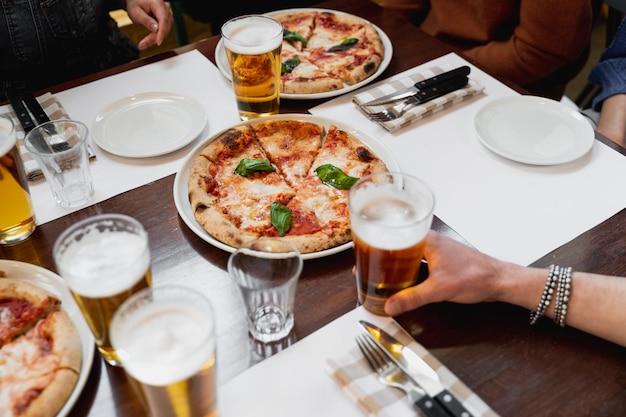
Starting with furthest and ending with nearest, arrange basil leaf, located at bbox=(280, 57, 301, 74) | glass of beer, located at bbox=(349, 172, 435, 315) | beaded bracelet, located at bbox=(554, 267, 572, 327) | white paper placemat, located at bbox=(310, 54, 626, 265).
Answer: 1. basil leaf, located at bbox=(280, 57, 301, 74)
2. white paper placemat, located at bbox=(310, 54, 626, 265)
3. beaded bracelet, located at bbox=(554, 267, 572, 327)
4. glass of beer, located at bbox=(349, 172, 435, 315)

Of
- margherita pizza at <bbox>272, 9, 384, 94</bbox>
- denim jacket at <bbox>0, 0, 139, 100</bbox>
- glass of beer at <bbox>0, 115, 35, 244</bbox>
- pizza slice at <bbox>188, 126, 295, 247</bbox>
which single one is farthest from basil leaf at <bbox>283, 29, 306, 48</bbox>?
glass of beer at <bbox>0, 115, 35, 244</bbox>

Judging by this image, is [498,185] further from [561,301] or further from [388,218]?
[388,218]

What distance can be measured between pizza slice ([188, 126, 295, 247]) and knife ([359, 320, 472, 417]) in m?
0.41

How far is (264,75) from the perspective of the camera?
1.74 meters

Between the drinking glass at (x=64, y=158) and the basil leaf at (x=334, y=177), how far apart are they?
2.07 ft

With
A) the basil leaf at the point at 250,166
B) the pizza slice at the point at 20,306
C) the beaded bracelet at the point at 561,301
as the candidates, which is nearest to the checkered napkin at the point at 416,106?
the basil leaf at the point at 250,166

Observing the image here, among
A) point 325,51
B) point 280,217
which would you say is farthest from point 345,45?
point 280,217

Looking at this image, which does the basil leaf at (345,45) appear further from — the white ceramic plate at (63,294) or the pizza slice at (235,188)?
the white ceramic plate at (63,294)

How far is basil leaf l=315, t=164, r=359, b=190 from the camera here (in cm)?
155

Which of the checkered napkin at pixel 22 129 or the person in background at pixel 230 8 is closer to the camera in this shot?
the checkered napkin at pixel 22 129

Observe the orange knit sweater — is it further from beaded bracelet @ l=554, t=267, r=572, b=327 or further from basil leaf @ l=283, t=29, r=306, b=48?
beaded bracelet @ l=554, t=267, r=572, b=327

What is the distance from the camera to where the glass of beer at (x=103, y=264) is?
996mm

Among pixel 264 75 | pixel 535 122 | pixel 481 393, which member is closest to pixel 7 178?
pixel 264 75

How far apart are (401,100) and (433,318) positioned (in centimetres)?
87
